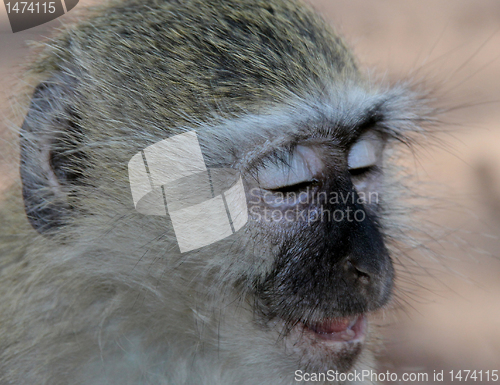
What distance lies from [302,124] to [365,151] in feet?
0.85

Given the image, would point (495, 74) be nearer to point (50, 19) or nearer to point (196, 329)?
point (50, 19)

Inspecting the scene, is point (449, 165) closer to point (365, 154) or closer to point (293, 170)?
point (365, 154)

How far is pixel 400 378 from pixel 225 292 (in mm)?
1482

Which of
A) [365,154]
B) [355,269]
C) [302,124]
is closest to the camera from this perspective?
[355,269]

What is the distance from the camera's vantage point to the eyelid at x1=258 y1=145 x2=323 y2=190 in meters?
1.33

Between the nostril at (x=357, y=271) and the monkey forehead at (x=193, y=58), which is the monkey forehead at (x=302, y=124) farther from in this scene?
the nostril at (x=357, y=271)

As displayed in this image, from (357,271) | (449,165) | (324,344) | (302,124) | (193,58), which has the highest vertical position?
(193,58)

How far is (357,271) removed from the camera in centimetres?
131

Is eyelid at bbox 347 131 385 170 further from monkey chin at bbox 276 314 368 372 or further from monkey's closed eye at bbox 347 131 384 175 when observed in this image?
monkey chin at bbox 276 314 368 372

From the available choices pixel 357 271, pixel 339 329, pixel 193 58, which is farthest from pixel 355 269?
pixel 193 58

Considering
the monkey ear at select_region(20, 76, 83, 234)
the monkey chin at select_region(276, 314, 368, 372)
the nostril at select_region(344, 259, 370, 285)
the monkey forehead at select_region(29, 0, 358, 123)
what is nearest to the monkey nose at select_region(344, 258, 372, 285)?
the nostril at select_region(344, 259, 370, 285)

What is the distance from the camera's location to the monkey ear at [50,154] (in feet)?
4.57

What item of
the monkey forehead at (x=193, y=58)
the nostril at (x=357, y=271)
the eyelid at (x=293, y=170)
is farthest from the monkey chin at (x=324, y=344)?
the monkey forehead at (x=193, y=58)

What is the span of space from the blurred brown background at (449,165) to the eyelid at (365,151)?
377mm
